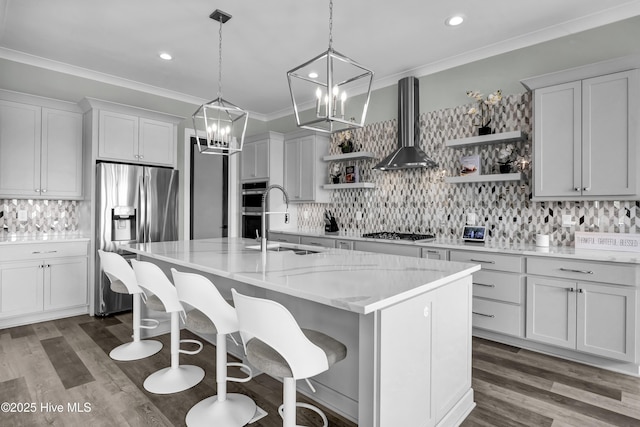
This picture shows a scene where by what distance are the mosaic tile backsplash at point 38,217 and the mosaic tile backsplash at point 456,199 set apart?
11.4 ft

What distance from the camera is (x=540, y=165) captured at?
3.18 metres

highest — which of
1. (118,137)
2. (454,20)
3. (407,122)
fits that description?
(454,20)

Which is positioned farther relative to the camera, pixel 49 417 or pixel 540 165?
pixel 540 165

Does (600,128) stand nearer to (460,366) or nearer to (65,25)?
(460,366)

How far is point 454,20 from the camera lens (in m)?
3.18

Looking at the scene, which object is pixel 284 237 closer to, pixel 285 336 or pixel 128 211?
pixel 128 211

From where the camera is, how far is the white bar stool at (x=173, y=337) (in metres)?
2.32

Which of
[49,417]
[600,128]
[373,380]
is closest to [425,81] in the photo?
[600,128]

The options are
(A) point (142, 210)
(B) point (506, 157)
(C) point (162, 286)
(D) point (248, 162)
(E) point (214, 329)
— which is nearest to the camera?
(E) point (214, 329)

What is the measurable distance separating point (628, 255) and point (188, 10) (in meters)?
4.06

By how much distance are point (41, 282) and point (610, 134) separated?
5644 millimetres

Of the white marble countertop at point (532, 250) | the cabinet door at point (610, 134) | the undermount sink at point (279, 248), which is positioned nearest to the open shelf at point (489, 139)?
the cabinet door at point (610, 134)

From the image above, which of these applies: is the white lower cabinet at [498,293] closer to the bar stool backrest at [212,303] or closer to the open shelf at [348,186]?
the open shelf at [348,186]

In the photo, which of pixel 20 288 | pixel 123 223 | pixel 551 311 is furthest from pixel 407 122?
pixel 20 288
